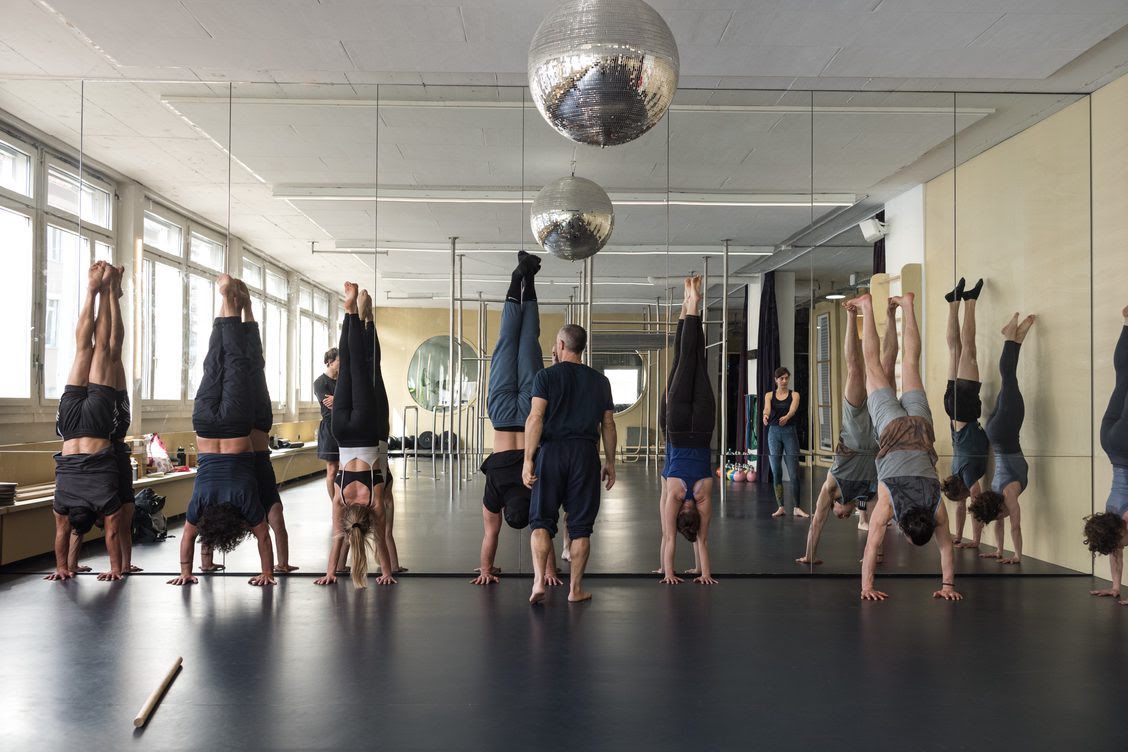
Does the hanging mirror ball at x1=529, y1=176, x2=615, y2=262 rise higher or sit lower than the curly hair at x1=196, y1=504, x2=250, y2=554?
higher

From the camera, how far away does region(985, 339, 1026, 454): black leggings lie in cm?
579

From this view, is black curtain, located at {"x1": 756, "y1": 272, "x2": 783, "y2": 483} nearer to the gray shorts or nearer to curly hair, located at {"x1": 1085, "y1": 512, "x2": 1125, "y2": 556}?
the gray shorts

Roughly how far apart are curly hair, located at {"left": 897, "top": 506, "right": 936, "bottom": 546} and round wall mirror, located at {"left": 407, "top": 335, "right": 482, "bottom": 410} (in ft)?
9.46

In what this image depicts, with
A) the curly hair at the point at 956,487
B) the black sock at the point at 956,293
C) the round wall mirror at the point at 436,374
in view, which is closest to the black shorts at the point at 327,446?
the round wall mirror at the point at 436,374

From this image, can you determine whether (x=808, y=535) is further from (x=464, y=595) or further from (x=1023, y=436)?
(x=464, y=595)

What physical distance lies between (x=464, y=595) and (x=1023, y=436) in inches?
157

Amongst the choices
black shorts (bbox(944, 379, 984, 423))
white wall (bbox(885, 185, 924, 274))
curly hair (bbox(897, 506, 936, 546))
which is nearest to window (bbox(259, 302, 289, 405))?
curly hair (bbox(897, 506, 936, 546))

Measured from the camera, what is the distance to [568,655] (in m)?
3.79

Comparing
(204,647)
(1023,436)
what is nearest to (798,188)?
(1023,436)

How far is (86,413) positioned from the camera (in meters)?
5.39

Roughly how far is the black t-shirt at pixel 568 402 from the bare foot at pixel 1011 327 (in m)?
3.13

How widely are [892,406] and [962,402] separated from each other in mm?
819

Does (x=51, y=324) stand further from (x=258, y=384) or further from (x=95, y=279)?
(x=258, y=384)

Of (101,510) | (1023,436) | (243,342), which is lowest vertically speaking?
(101,510)
